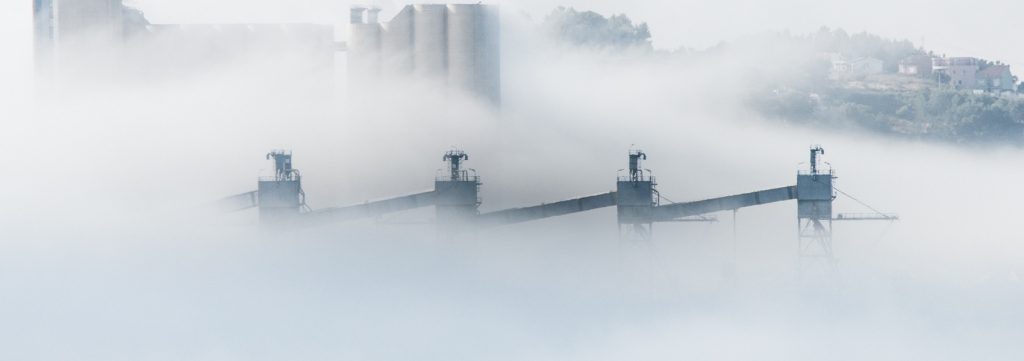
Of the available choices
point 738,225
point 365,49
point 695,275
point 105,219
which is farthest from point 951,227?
point 105,219

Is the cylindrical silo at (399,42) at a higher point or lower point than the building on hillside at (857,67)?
lower

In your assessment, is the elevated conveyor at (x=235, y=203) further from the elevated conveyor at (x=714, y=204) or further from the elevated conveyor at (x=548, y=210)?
the elevated conveyor at (x=714, y=204)

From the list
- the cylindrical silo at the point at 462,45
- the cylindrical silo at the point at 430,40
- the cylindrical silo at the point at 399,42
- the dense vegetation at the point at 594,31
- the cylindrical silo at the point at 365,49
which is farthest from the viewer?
the dense vegetation at the point at 594,31

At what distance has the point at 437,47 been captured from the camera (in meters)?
90.6

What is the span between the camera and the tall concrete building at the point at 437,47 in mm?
89875

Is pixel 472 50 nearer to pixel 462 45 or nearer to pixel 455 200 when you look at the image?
pixel 462 45

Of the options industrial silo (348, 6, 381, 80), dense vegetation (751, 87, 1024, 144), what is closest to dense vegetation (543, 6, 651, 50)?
dense vegetation (751, 87, 1024, 144)

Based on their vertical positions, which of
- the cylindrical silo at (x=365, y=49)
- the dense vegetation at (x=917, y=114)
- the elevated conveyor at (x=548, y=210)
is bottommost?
the elevated conveyor at (x=548, y=210)

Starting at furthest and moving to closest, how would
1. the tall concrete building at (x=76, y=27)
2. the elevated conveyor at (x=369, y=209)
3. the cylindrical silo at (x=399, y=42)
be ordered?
the cylindrical silo at (x=399, y=42), the tall concrete building at (x=76, y=27), the elevated conveyor at (x=369, y=209)

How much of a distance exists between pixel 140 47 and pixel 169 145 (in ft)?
12.4

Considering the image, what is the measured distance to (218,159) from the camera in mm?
92688

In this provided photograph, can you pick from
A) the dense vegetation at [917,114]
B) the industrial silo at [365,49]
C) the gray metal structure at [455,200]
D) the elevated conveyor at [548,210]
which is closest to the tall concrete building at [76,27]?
the industrial silo at [365,49]

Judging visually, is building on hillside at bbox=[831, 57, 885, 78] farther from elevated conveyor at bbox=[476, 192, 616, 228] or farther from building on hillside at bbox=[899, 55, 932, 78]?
elevated conveyor at bbox=[476, 192, 616, 228]

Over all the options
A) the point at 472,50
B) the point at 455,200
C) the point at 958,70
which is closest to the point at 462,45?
the point at 472,50
